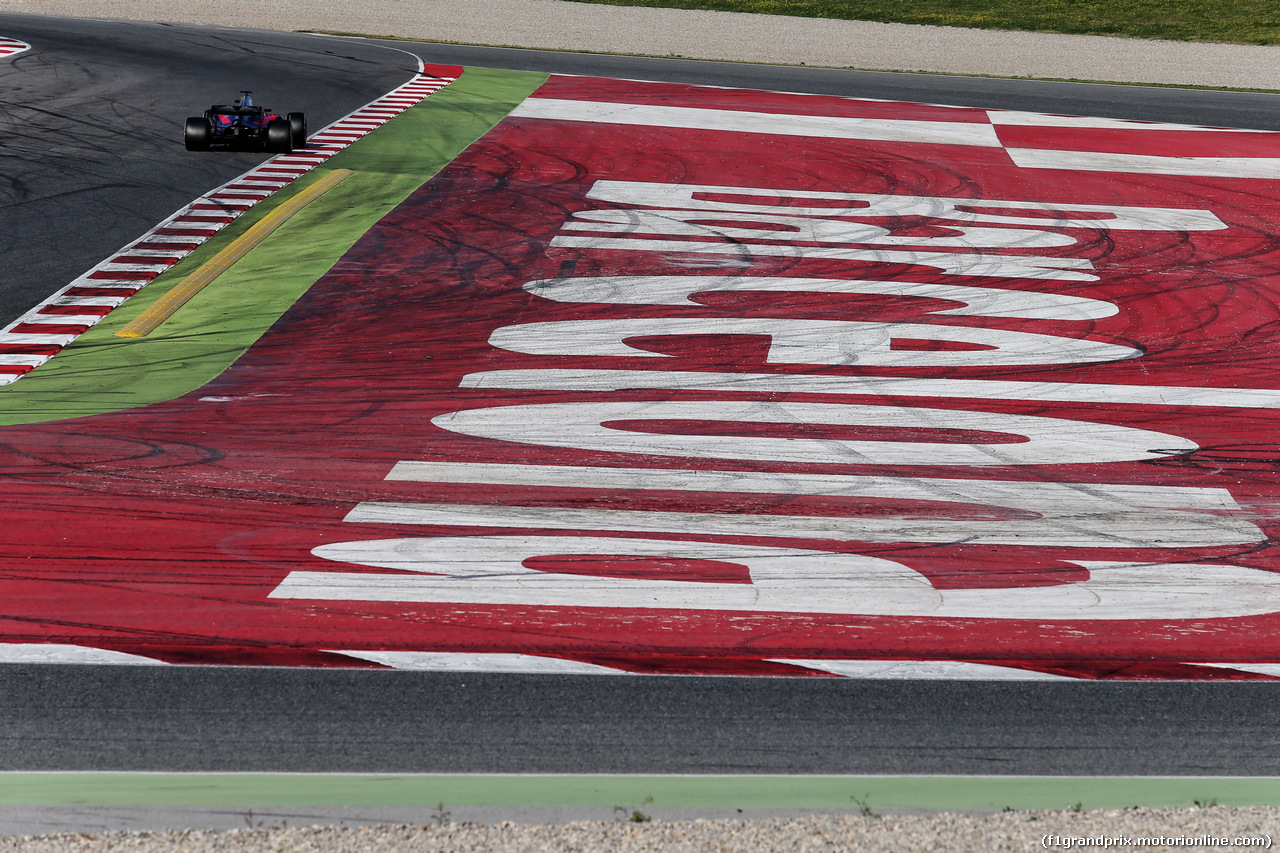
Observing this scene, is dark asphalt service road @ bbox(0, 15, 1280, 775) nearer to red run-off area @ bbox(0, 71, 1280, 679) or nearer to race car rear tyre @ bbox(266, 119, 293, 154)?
red run-off area @ bbox(0, 71, 1280, 679)

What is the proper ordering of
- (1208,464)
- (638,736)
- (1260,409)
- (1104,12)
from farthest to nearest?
(1104,12) → (1260,409) → (1208,464) → (638,736)

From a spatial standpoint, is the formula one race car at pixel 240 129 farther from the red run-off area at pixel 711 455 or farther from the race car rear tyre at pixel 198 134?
the red run-off area at pixel 711 455

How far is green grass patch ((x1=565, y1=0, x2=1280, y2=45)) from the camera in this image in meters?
28.7

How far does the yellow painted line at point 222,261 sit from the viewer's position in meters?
10.5

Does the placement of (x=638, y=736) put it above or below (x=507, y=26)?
below

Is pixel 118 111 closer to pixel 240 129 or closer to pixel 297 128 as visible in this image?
pixel 240 129

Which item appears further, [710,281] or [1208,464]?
[710,281]

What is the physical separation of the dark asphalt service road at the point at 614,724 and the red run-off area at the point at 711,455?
19 cm

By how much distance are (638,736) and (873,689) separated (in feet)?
3.83

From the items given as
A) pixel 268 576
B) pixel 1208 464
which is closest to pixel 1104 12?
pixel 1208 464

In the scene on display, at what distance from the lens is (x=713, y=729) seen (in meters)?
5.20

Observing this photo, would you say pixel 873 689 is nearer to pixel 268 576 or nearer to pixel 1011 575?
pixel 1011 575

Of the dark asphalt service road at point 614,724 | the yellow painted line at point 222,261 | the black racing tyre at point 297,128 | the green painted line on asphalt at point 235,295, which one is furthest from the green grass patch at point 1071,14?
the dark asphalt service road at point 614,724

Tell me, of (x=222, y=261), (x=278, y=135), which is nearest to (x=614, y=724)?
(x=222, y=261)
